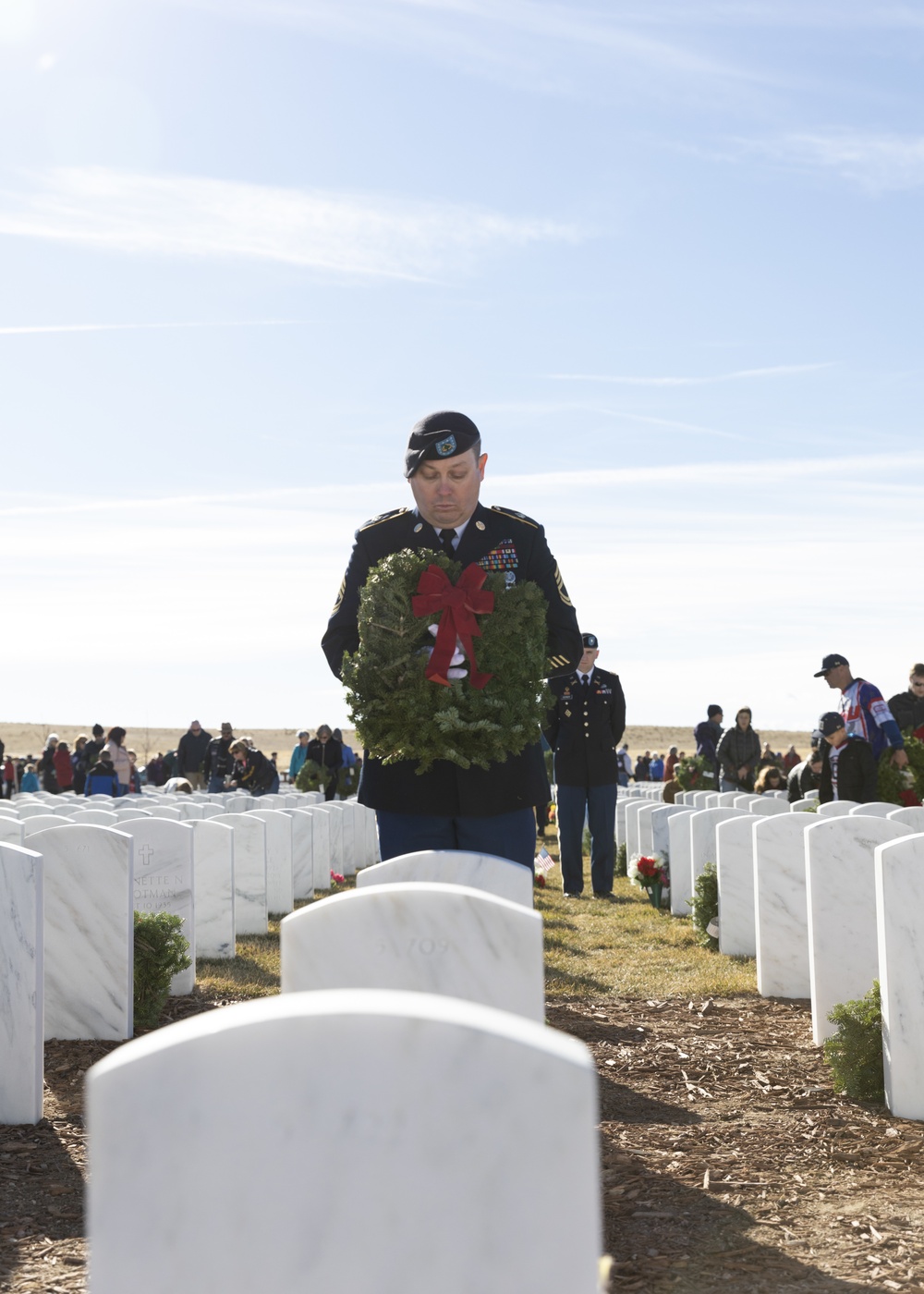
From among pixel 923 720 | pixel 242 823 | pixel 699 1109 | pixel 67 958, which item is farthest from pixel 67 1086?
pixel 923 720

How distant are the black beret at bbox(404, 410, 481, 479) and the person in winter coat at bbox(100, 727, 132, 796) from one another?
55.4ft

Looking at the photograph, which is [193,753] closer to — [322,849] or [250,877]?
[322,849]

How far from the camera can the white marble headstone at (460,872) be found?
3982 mm

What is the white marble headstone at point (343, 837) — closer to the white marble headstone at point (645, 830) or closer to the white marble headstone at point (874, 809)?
the white marble headstone at point (645, 830)

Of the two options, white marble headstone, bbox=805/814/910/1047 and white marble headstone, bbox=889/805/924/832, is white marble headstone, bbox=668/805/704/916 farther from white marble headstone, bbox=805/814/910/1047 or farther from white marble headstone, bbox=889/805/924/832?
white marble headstone, bbox=805/814/910/1047

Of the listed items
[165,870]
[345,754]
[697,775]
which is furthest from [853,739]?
[345,754]

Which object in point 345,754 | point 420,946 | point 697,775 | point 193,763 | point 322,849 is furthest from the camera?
point 345,754

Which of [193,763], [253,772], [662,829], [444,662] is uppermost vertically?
[444,662]

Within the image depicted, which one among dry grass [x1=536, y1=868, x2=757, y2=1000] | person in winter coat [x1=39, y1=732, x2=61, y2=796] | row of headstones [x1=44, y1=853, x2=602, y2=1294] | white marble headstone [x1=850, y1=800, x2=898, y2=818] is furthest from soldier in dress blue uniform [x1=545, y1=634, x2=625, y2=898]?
person in winter coat [x1=39, y1=732, x2=61, y2=796]

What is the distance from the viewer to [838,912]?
243 inches

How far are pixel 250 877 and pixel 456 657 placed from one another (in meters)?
7.01

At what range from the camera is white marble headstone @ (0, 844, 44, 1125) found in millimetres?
5152

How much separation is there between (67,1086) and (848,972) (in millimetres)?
3575

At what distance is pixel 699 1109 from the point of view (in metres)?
5.33
